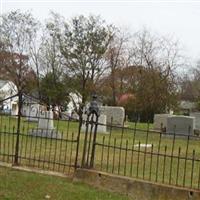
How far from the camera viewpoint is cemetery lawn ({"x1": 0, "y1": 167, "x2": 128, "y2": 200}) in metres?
7.48

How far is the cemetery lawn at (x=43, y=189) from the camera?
7480 mm

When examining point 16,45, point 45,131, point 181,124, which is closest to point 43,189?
point 45,131

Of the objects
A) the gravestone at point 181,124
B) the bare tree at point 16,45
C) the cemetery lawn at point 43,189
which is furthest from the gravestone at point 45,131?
the bare tree at point 16,45

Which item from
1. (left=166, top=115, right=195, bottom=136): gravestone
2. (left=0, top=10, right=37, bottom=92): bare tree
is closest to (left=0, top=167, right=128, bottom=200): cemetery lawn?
(left=166, top=115, right=195, bottom=136): gravestone

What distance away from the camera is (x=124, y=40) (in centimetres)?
4744

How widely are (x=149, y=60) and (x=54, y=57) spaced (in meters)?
9.53

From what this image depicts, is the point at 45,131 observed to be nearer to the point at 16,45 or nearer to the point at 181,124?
the point at 181,124

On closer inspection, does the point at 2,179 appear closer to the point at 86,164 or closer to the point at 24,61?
the point at 86,164

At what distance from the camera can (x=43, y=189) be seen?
7832 mm

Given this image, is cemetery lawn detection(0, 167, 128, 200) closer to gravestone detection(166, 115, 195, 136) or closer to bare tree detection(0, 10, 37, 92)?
gravestone detection(166, 115, 195, 136)

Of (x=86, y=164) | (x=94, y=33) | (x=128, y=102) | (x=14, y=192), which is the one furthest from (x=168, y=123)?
(x=128, y=102)

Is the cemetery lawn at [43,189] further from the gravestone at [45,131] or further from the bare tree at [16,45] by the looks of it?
the bare tree at [16,45]

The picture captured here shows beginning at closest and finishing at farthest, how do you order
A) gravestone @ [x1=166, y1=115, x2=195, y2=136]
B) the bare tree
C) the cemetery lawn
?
1. the cemetery lawn
2. gravestone @ [x1=166, y1=115, x2=195, y2=136]
3. the bare tree

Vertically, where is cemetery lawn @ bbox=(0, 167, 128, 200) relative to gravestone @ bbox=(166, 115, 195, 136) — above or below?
below
